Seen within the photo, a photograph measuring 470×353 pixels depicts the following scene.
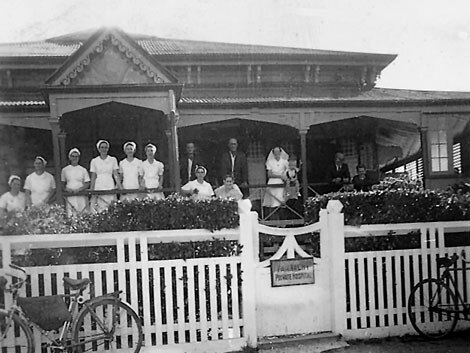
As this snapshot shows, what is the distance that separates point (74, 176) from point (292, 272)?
84.2 inches

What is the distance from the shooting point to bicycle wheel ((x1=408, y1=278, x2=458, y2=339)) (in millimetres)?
3447

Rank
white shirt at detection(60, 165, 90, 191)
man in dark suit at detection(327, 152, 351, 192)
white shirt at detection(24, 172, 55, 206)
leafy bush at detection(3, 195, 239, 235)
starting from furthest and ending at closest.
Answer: man in dark suit at detection(327, 152, 351, 192), white shirt at detection(60, 165, 90, 191), white shirt at detection(24, 172, 55, 206), leafy bush at detection(3, 195, 239, 235)

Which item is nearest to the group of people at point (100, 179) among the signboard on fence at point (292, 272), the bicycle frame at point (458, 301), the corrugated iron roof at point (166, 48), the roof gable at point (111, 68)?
the roof gable at point (111, 68)

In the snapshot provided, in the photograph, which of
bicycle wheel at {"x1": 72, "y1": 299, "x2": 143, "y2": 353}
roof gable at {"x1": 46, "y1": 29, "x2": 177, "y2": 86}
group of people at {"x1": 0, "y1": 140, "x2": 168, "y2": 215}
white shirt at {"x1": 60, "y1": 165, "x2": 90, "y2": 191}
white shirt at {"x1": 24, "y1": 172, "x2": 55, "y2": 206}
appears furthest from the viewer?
roof gable at {"x1": 46, "y1": 29, "x2": 177, "y2": 86}

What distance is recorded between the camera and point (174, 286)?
3.23 meters

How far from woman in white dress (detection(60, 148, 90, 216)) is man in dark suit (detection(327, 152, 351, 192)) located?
2.37 meters

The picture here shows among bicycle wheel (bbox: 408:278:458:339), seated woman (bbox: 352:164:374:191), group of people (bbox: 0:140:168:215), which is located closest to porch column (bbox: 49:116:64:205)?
group of people (bbox: 0:140:168:215)

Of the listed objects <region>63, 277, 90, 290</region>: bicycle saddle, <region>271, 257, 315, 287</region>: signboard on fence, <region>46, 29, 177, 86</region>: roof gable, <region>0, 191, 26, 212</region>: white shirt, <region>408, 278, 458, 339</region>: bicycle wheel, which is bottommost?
<region>408, 278, 458, 339</region>: bicycle wheel

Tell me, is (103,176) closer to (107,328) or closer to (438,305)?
(107,328)

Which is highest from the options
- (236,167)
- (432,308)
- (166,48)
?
(166,48)

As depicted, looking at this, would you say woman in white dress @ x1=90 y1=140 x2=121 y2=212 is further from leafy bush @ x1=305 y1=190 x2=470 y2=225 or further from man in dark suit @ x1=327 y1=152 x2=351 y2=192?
man in dark suit @ x1=327 y1=152 x2=351 y2=192

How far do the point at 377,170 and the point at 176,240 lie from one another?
8.14ft

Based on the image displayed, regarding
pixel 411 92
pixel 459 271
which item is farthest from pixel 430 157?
pixel 459 271

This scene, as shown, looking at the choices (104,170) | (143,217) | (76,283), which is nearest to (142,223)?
(143,217)
